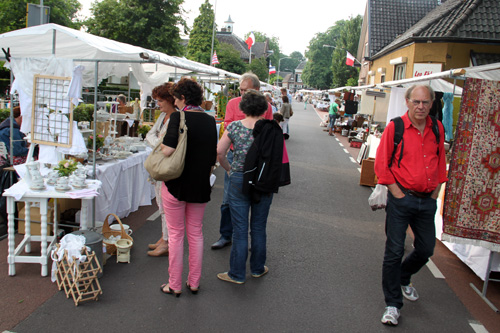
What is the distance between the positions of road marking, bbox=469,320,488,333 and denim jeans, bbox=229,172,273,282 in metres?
2.04

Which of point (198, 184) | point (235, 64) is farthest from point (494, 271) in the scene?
point (235, 64)

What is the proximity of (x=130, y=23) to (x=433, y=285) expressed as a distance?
98.6 feet

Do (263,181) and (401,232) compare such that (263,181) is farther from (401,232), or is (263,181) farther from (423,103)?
(423,103)

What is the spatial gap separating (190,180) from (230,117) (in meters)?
1.50

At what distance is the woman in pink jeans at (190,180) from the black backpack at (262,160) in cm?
35

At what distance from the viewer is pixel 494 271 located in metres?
4.77

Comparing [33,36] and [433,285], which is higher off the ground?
[33,36]

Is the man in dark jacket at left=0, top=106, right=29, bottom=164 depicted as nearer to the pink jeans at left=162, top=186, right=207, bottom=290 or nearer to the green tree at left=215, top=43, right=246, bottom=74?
the pink jeans at left=162, top=186, right=207, bottom=290

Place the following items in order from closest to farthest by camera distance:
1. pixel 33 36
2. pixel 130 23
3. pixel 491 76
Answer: pixel 33 36 < pixel 491 76 < pixel 130 23

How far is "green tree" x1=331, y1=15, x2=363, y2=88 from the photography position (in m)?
49.8

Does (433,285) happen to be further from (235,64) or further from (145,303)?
(235,64)

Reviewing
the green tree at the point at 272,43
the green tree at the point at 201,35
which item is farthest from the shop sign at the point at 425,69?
the green tree at the point at 272,43

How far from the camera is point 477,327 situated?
370cm

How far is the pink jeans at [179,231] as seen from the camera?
3697mm
